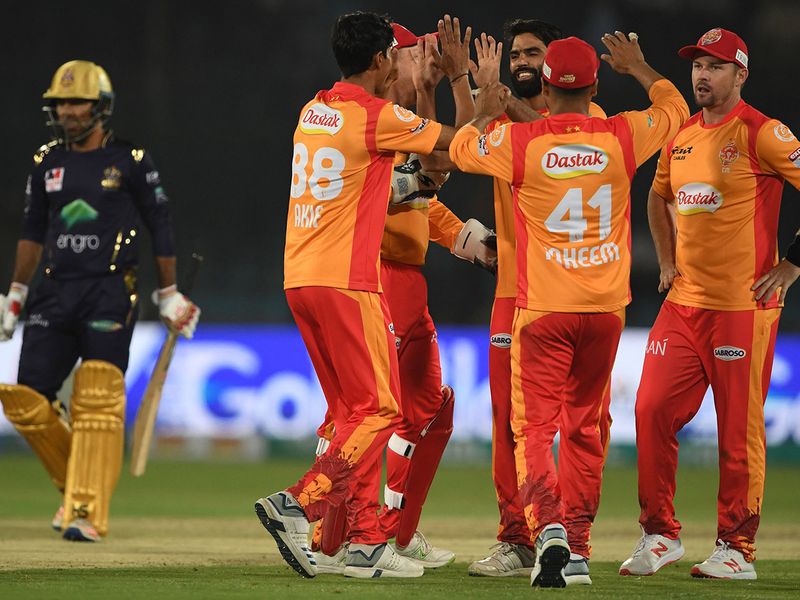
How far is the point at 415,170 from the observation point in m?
6.34

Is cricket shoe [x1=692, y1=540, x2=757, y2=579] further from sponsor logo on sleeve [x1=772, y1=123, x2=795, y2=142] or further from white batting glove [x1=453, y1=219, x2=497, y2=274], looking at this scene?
sponsor logo on sleeve [x1=772, y1=123, x2=795, y2=142]

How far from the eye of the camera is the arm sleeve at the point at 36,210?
25.1 feet

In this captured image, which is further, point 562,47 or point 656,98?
Result: point 656,98

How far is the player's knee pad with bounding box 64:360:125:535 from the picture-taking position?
24.1 feet

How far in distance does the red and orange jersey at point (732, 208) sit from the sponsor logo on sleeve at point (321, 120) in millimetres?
1666

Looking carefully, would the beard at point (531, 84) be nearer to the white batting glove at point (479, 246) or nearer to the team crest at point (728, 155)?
the white batting glove at point (479, 246)

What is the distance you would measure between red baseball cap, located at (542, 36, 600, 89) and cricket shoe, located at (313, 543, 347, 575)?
2.15 metres

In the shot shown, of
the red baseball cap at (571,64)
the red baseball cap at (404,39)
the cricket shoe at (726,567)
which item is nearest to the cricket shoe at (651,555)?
the cricket shoe at (726,567)

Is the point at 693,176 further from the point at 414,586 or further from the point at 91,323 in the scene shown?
the point at 91,323

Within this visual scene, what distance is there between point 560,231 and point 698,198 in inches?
40.0

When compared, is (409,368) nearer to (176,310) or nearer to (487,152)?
(487,152)

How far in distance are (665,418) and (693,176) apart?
42.4 inches

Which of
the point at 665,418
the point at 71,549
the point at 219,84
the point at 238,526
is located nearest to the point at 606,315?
the point at 665,418

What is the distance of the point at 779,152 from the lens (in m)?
6.14
